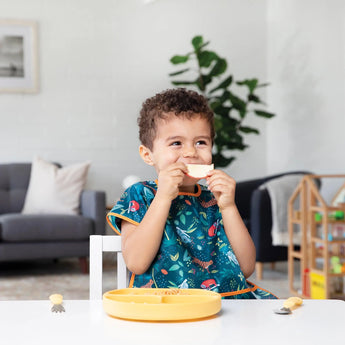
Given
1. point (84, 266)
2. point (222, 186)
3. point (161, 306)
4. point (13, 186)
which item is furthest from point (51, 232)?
point (161, 306)

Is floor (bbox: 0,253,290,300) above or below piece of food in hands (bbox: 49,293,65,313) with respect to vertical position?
below

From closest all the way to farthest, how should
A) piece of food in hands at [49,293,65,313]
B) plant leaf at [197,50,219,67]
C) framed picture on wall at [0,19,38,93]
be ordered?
piece of food in hands at [49,293,65,313] < plant leaf at [197,50,219,67] < framed picture on wall at [0,19,38,93]

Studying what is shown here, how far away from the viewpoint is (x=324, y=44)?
503 cm

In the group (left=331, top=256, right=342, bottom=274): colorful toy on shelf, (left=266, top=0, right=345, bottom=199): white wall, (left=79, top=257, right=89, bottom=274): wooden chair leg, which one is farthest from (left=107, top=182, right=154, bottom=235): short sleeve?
(left=266, top=0, right=345, bottom=199): white wall

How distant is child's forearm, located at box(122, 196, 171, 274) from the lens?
112 centimetres

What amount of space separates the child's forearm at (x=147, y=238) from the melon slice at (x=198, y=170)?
0.06 metres

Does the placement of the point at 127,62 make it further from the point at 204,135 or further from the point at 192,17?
the point at 204,135

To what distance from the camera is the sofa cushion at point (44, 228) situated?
14.8 ft

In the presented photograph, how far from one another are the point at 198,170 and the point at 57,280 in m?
3.43

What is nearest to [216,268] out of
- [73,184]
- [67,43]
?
[73,184]

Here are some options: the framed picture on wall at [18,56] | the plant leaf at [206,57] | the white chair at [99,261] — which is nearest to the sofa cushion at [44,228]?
the framed picture on wall at [18,56]

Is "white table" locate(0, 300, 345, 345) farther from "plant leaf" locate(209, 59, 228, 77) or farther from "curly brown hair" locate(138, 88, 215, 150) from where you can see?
"plant leaf" locate(209, 59, 228, 77)

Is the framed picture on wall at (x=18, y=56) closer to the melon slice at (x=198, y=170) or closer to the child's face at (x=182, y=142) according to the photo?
the child's face at (x=182, y=142)

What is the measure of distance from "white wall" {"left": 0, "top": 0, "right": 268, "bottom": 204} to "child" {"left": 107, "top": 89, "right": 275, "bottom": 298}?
432cm
